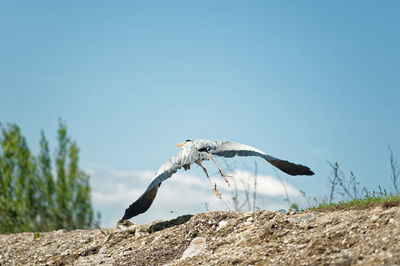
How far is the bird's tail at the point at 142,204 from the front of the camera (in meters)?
6.98

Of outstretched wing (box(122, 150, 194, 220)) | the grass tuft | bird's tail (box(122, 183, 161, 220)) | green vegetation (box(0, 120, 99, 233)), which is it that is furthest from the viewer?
green vegetation (box(0, 120, 99, 233))

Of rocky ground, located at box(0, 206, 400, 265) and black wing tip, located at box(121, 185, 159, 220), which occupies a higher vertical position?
black wing tip, located at box(121, 185, 159, 220)

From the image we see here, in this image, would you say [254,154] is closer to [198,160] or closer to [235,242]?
[198,160]

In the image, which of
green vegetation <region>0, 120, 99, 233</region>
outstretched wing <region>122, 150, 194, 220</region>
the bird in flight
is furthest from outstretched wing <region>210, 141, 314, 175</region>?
green vegetation <region>0, 120, 99, 233</region>

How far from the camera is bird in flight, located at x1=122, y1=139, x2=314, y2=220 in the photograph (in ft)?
22.4

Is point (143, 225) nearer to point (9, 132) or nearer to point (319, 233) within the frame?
point (319, 233)

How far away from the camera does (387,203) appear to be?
5.55m

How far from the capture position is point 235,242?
5.56 m

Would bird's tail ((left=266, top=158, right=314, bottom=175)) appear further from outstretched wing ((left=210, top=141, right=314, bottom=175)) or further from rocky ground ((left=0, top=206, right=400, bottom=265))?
rocky ground ((left=0, top=206, right=400, bottom=265))

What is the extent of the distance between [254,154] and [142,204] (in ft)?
5.66

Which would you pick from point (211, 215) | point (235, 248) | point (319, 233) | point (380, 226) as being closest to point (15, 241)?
point (211, 215)

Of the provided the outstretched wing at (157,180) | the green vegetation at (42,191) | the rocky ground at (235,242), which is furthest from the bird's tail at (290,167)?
the green vegetation at (42,191)

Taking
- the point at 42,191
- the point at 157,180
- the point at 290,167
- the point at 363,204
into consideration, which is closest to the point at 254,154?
the point at 290,167

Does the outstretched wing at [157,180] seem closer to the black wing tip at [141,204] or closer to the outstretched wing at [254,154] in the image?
the black wing tip at [141,204]
